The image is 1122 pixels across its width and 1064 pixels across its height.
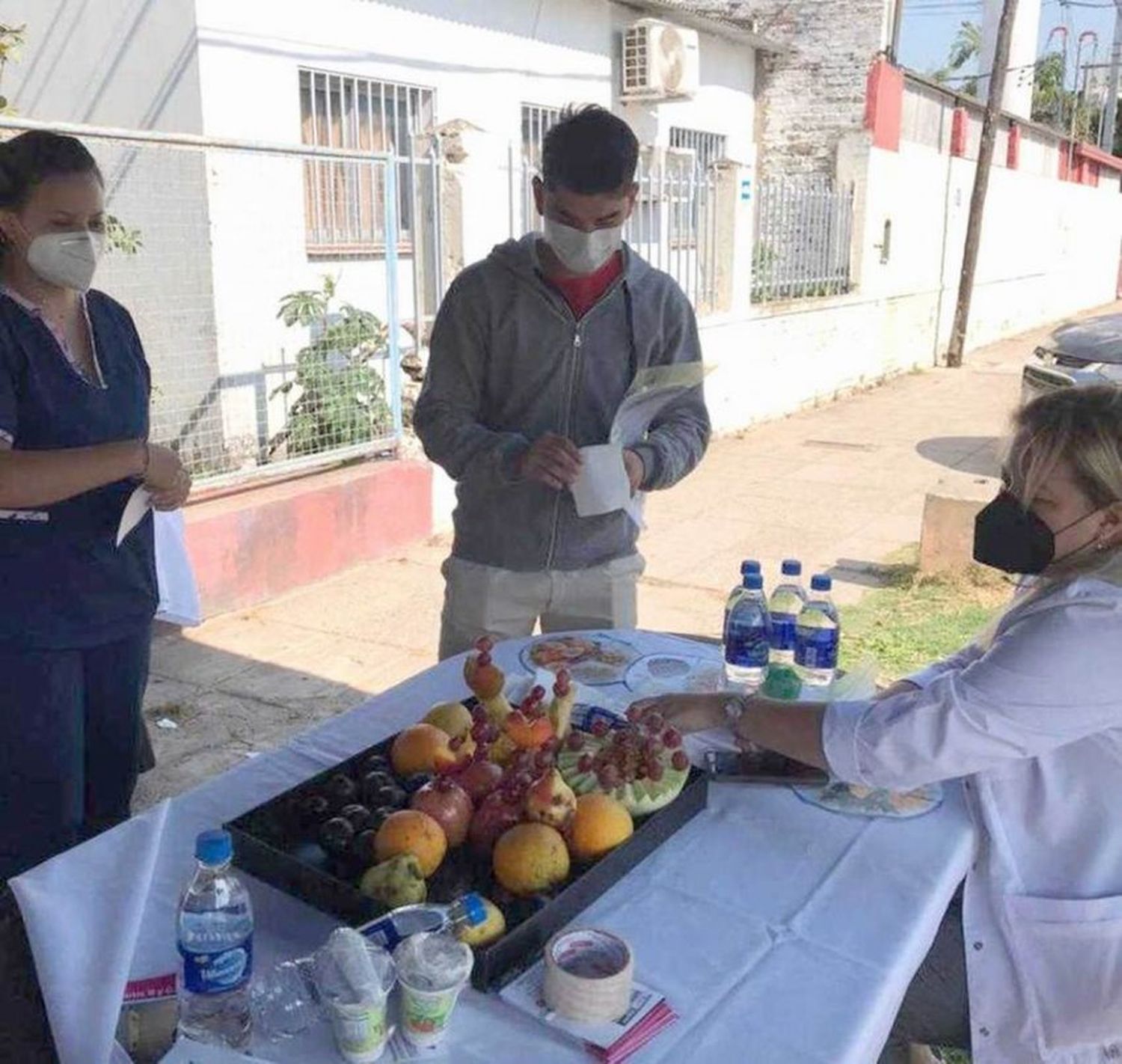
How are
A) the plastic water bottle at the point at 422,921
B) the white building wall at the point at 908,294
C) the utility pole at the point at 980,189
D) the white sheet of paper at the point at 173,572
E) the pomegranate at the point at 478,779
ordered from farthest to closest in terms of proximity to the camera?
the utility pole at the point at 980,189
the white building wall at the point at 908,294
the white sheet of paper at the point at 173,572
the pomegranate at the point at 478,779
the plastic water bottle at the point at 422,921

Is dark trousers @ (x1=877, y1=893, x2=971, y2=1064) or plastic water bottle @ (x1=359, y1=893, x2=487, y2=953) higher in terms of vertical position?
plastic water bottle @ (x1=359, y1=893, x2=487, y2=953)

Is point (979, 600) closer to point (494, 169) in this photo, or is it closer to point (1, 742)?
point (494, 169)

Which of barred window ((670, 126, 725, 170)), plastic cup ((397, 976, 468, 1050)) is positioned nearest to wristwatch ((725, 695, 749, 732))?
plastic cup ((397, 976, 468, 1050))

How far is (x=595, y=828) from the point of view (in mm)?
1595

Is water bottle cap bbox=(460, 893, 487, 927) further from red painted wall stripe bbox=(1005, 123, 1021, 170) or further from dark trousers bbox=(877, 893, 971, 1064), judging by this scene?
red painted wall stripe bbox=(1005, 123, 1021, 170)

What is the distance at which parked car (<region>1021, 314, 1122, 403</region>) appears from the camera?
7.57 m

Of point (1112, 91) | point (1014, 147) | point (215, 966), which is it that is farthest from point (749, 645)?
point (1112, 91)

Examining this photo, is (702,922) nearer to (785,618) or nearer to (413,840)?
(413,840)

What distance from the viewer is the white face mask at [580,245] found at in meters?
2.56

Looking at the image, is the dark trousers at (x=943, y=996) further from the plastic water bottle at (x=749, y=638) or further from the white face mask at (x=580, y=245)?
the white face mask at (x=580, y=245)

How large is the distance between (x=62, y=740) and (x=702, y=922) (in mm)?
1398

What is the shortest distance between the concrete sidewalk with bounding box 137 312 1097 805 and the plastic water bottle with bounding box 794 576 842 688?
1.53 meters

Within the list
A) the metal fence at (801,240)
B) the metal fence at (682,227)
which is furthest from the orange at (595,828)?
the metal fence at (801,240)

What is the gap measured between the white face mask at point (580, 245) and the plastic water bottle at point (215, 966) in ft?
5.49
